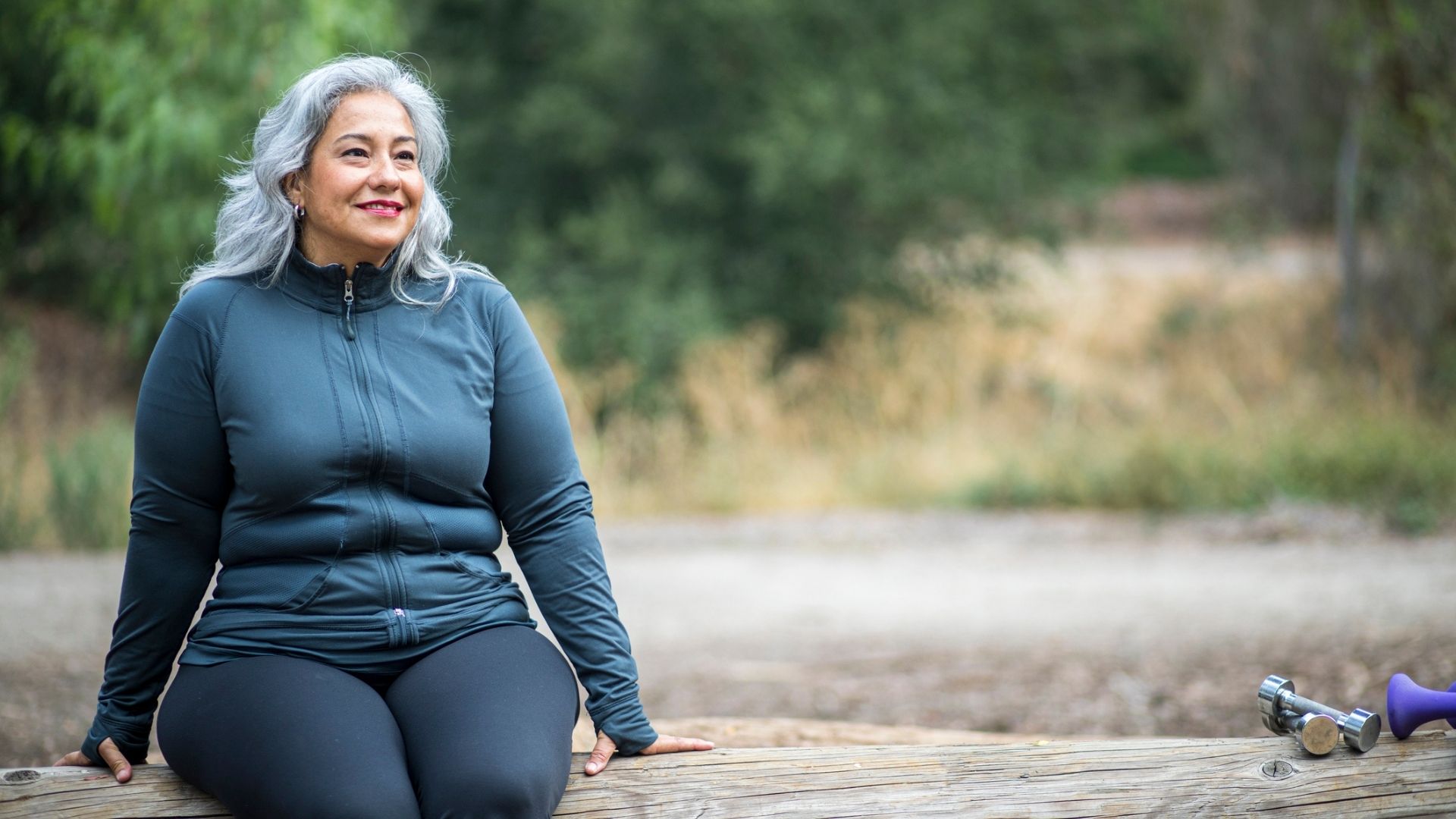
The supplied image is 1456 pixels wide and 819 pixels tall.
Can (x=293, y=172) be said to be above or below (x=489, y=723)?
above

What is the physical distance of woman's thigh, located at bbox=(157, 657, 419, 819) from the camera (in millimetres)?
2246

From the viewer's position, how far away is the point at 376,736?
2.34 meters

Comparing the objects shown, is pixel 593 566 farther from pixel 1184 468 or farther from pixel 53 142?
pixel 1184 468

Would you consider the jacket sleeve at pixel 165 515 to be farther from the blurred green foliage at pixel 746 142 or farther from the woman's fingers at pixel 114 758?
the blurred green foliage at pixel 746 142

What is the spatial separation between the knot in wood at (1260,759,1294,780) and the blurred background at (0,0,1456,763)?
5512mm

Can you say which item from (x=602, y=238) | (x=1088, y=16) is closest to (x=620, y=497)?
(x=602, y=238)

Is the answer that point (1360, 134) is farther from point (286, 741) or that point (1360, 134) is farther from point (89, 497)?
point (286, 741)

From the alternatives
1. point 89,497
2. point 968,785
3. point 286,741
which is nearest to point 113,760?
point 286,741

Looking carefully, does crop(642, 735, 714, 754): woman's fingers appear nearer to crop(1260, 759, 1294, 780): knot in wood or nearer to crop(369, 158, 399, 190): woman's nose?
crop(1260, 759, 1294, 780): knot in wood

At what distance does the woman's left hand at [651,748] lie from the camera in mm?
2545

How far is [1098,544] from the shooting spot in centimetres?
859

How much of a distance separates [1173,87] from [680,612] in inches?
791

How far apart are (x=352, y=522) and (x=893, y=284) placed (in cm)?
1175

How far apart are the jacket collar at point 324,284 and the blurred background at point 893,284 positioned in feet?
16.5
